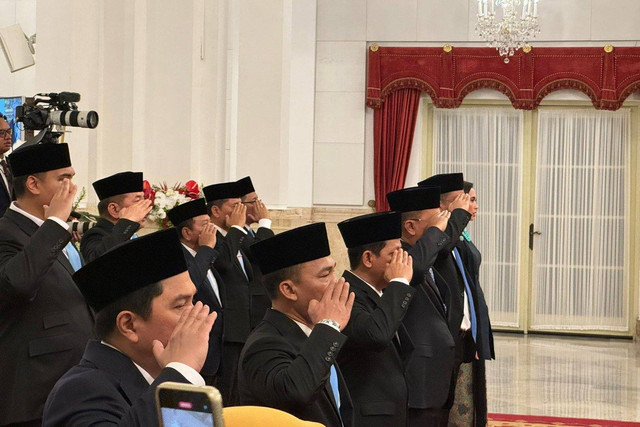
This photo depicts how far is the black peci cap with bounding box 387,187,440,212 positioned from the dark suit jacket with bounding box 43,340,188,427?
10.1 ft

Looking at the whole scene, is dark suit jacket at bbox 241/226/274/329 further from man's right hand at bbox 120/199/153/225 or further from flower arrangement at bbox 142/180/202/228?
man's right hand at bbox 120/199/153/225

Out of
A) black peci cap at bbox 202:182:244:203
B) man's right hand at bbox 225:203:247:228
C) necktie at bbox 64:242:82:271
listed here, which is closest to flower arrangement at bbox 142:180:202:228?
black peci cap at bbox 202:182:244:203

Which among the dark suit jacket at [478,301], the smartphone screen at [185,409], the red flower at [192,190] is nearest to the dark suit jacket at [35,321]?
the smartphone screen at [185,409]

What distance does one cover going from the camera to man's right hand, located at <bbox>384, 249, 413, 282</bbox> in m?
3.96

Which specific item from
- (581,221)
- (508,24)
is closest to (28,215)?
(508,24)

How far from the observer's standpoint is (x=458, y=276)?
236 inches

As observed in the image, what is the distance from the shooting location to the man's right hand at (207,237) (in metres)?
5.51

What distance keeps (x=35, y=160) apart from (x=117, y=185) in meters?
1.26

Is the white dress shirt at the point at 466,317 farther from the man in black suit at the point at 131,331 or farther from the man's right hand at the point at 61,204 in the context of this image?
the man in black suit at the point at 131,331

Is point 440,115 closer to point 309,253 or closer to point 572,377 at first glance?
point 572,377

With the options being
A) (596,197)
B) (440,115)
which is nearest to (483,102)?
(440,115)

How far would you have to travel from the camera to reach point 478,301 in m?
6.19

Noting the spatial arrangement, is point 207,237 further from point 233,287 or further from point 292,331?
point 292,331

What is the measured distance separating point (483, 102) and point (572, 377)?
4.42 m
